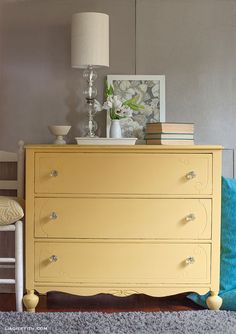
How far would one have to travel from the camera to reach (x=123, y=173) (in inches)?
119

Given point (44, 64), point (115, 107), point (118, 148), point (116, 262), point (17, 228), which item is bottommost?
point (116, 262)

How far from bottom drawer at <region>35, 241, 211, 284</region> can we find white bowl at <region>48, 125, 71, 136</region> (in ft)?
1.87

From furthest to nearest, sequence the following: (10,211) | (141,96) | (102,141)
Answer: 1. (141,96)
2. (102,141)
3. (10,211)

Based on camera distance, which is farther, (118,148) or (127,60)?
(127,60)

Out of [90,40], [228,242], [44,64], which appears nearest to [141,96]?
[90,40]

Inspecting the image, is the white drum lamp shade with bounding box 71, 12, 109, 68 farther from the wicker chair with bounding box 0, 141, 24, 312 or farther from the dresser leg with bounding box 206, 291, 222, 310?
the dresser leg with bounding box 206, 291, 222, 310

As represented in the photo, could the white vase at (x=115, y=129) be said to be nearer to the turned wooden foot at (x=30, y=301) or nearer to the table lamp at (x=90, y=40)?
the table lamp at (x=90, y=40)

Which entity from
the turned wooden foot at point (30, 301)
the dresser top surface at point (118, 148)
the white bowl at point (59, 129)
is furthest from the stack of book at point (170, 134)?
the turned wooden foot at point (30, 301)

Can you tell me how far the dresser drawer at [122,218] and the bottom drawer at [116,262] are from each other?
5 centimetres

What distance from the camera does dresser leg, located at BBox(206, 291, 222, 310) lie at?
3.02 meters

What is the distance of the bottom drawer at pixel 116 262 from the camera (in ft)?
9.90

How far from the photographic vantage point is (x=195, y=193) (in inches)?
119

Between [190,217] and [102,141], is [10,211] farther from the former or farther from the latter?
[190,217]

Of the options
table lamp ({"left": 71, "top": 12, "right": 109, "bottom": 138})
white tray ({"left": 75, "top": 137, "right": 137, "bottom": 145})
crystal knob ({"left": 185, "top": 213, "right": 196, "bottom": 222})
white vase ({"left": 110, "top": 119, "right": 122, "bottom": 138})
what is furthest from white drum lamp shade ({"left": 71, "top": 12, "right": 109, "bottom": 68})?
crystal knob ({"left": 185, "top": 213, "right": 196, "bottom": 222})
